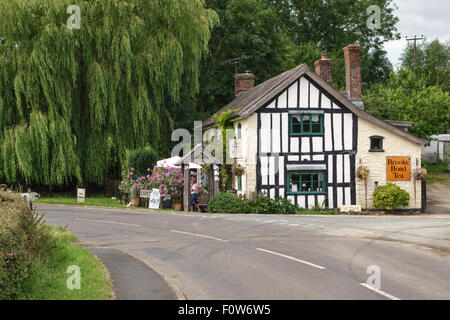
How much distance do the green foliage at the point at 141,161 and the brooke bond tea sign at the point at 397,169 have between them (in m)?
12.4

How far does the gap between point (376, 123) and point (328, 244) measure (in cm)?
1594

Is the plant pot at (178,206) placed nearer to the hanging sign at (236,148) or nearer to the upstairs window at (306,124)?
the hanging sign at (236,148)

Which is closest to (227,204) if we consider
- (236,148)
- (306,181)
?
(236,148)

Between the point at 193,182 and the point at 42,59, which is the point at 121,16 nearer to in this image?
the point at 42,59

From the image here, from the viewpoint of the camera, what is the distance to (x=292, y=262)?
12844 millimetres

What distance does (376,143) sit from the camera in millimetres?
30797

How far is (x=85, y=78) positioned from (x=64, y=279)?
23507 millimetres

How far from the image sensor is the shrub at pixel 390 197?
29547mm

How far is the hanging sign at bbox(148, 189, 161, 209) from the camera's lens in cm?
2972

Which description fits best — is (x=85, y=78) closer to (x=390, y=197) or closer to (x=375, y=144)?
(x=375, y=144)

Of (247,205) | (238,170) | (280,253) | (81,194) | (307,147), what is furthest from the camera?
(81,194)

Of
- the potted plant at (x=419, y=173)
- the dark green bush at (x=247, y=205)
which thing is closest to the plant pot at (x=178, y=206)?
the dark green bush at (x=247, y=205)
